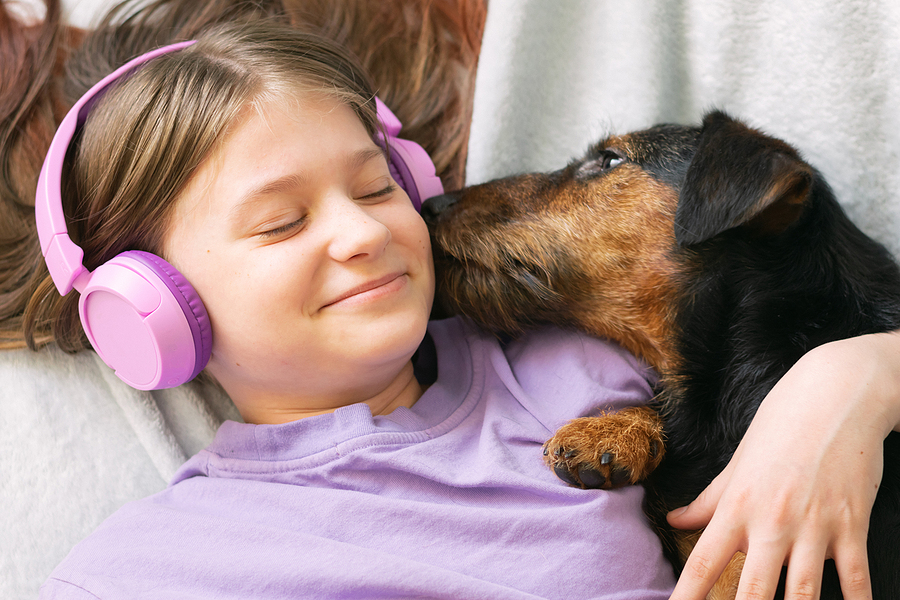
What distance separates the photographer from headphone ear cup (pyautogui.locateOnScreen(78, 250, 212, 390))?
130 centimetres

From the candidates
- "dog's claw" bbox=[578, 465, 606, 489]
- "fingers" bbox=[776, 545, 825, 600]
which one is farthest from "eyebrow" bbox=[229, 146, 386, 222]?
"fingers" bbox=[776, 545, 825, 600]

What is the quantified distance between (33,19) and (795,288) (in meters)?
2.10

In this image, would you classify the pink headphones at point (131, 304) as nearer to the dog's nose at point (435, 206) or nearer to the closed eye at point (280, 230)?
the closed eye at point (280, 230)

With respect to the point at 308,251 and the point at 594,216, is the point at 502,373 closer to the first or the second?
the point at 594,216

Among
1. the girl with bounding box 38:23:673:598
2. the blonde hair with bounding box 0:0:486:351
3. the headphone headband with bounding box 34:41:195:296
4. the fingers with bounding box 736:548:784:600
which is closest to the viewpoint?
the fingers with bounding box 736:548:784:600

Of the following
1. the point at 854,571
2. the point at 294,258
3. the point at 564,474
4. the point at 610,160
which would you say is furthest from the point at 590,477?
the point at 610,160

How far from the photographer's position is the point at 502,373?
168 cm

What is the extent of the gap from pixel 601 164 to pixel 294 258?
34.9 inches

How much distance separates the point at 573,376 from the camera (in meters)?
1.60

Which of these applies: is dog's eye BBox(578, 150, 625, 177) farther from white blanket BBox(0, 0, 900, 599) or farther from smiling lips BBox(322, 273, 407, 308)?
smiling lips BBox(322, 273, 407, 308)

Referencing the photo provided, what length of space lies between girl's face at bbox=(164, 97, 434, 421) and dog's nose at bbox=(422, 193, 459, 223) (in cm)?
27

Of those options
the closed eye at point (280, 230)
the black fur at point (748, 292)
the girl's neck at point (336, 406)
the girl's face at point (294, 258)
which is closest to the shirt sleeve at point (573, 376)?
the black fur at point (748, 292)

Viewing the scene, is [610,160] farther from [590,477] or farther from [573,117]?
[590,477]

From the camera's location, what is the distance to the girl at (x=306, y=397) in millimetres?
1257
